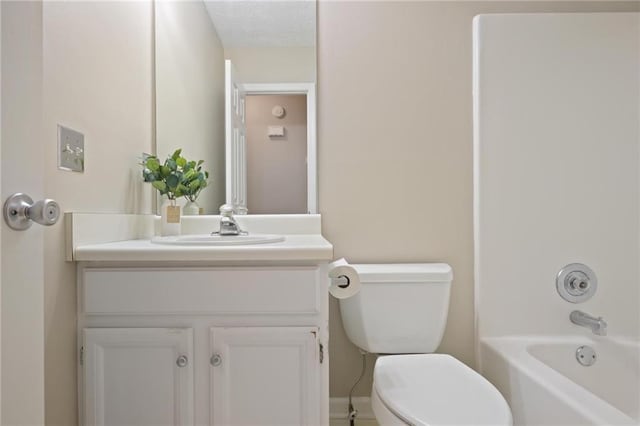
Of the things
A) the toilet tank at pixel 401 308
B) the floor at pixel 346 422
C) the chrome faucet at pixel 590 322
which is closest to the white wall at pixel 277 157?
the toilet tank at pixel 401 308

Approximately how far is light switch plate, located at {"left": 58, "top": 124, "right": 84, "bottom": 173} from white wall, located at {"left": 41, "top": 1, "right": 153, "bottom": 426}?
0.06ft

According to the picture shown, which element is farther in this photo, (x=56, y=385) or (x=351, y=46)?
(x=351, y=46)

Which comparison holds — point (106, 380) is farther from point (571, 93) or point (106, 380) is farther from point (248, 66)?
point (571, 93)

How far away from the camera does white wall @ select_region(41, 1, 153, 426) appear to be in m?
1.00

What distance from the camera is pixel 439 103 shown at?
5.53ft

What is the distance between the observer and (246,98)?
67.0 inches

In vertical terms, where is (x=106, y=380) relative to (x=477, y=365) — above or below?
above

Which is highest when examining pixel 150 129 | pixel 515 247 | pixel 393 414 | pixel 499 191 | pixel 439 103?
pixel 439 103

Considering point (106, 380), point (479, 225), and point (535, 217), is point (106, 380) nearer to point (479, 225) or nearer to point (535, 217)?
point (479, 225)

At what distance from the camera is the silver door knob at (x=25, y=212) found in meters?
0.53

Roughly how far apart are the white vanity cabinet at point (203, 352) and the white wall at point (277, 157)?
0.67 m

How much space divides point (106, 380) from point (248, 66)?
1.33 meters

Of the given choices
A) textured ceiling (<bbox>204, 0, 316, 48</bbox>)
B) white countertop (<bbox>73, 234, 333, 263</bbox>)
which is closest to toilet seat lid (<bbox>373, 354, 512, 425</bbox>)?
white countertop (<bbox>73, 234, 333, 263</bbox>)

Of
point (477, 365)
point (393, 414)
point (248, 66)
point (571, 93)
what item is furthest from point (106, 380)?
point (571, 93)
